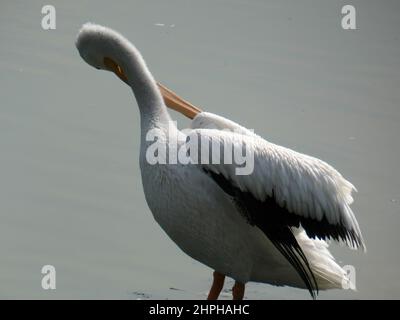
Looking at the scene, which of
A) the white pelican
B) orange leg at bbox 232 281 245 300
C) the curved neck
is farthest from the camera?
orange leg at bbox 232 281 245 300

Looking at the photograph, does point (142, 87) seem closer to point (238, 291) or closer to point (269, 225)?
point (269, 225)

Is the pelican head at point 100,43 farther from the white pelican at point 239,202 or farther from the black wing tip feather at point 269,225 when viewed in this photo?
the black wing tip feather at point 269,225

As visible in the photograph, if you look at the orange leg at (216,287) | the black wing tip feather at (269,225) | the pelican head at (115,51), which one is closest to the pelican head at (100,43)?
the pelican head at (115,51)

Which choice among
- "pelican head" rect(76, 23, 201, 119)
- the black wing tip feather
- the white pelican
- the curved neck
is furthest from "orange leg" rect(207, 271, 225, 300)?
"pelican head" rect(76, 23, 201, 119)

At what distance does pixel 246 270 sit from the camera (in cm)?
573

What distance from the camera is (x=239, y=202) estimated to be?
5.53m

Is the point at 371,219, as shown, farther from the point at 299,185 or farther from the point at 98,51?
the point at 98,51

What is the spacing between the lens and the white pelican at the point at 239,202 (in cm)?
547

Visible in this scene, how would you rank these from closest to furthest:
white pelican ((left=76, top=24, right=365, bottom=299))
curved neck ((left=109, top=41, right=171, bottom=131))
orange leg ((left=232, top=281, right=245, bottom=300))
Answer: white pelican ((left=76, top=24, right=365, bottom=299)) → curved neck ((left=109, top=41, right=171, bottom=131)) → orange leg ((left=232, top=281, right=245, bottom=300))

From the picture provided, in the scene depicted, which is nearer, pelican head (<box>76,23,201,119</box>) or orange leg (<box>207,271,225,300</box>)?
pelican head (<box>76,23,201,119</box>)

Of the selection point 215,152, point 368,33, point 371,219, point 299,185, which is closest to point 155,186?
point 215,152

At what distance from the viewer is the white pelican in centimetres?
547

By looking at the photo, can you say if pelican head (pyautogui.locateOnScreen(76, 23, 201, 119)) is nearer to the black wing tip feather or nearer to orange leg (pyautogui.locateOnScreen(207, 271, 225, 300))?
the black wing tip feather
